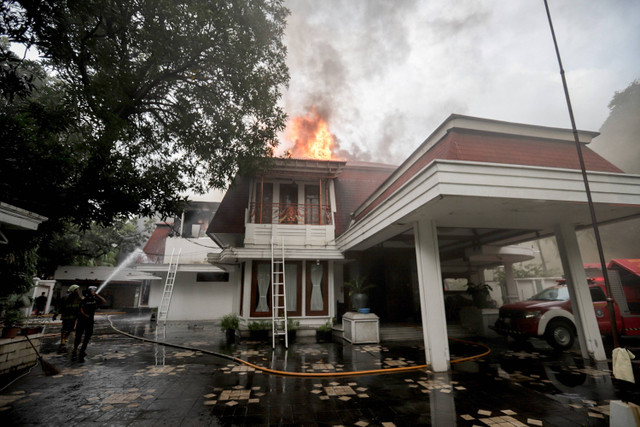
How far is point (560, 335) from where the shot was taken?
344 inches

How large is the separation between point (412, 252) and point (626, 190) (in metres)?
8.26

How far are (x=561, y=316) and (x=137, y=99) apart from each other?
575 inches

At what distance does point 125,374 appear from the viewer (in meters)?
6.02

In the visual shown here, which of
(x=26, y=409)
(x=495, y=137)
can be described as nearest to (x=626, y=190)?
(x=495, y=137)

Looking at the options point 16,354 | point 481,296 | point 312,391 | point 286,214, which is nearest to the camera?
point 312,391

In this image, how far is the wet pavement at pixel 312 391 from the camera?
3.88 meters

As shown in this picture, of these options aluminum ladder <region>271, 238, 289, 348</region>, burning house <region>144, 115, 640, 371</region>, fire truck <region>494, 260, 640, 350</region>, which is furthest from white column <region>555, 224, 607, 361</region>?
aluminum ladder <region>271, 238, 289, 348</region>

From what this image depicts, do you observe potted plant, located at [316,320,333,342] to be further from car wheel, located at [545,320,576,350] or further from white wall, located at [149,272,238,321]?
white wall, located at [149,272,238,321]

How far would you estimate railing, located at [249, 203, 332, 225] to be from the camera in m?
11.8

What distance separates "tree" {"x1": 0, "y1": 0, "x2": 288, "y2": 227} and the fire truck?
416 inches

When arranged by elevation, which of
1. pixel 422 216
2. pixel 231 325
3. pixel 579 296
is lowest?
pixel 231 325

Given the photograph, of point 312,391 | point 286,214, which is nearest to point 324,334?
point 286,214

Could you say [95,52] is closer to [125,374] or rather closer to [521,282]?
[125,374]

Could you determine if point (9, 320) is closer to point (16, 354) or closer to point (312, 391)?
point (16, 354)
